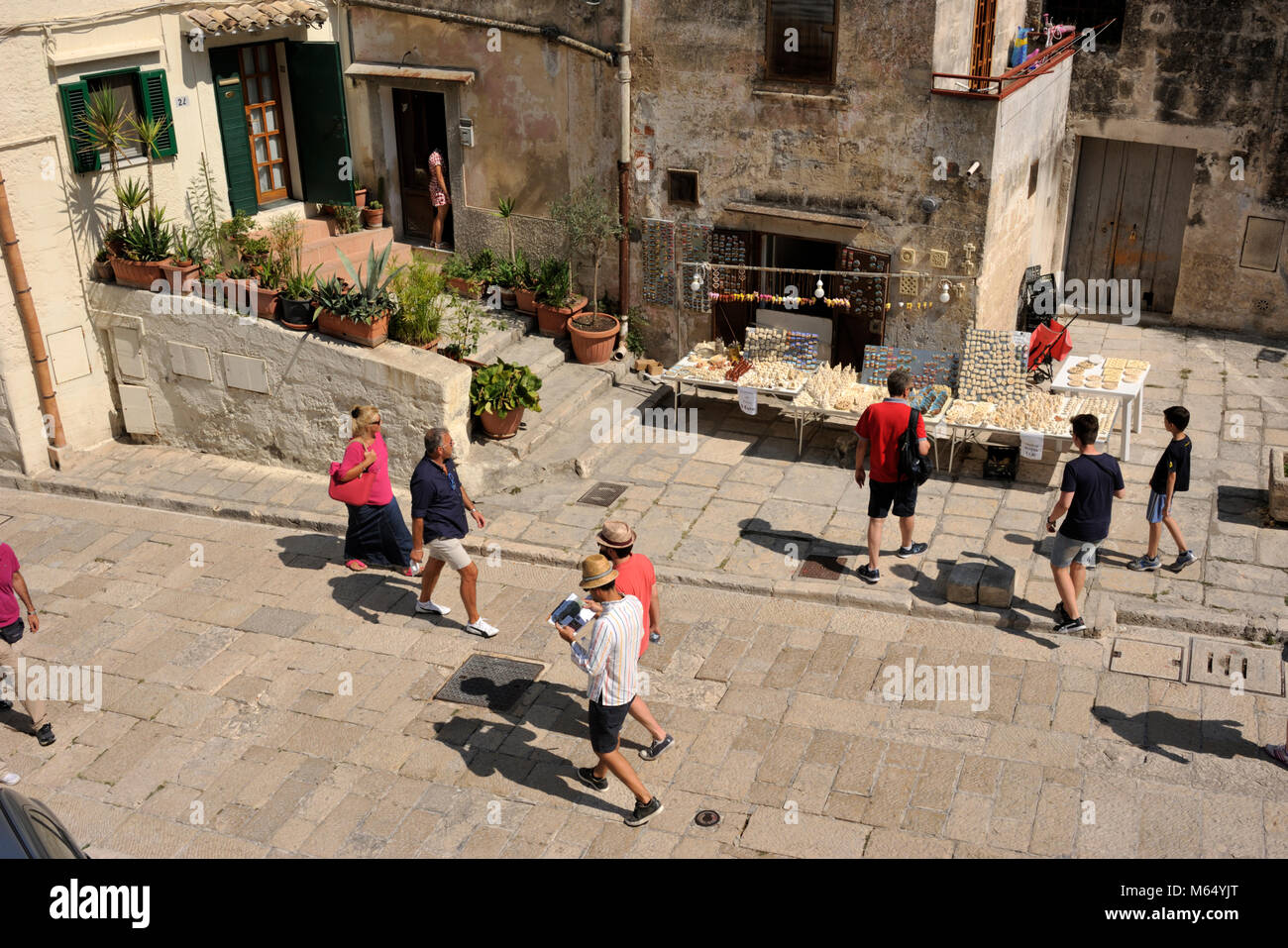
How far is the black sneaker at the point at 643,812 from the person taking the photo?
7750 mm

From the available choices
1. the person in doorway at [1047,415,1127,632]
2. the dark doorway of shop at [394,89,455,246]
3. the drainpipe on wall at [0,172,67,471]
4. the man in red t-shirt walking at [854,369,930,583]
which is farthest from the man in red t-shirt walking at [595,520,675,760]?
the dark doorway of shop at [394,89,455,246]

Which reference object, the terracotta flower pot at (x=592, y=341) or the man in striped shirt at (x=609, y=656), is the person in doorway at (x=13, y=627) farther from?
the terracotta flower pot at (x=592, y=341)

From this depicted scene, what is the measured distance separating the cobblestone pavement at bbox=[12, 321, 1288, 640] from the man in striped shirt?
3111 millimetres

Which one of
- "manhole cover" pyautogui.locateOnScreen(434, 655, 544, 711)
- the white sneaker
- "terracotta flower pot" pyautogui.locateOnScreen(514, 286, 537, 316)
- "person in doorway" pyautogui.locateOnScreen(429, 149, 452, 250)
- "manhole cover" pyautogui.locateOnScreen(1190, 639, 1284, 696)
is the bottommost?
"manhole cover" pyautogui.locateOnScreen(434, 655, 544, 711)

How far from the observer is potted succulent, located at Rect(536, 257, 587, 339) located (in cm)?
1462

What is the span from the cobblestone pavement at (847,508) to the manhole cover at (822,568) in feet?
0.28

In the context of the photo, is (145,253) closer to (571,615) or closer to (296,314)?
(296,314)

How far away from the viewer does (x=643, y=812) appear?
776 cm

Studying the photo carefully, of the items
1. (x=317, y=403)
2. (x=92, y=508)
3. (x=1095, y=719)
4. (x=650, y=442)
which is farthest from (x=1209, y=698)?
(x=92, y=508)

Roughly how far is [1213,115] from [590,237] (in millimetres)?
7956

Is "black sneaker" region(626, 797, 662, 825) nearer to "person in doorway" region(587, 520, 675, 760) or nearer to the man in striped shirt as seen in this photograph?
the man in striped shirt

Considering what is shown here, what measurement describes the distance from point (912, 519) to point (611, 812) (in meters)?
4.00

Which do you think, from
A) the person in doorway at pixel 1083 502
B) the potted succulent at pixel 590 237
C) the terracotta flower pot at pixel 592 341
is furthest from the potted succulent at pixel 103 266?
the person in doorway at pixel 1083 502

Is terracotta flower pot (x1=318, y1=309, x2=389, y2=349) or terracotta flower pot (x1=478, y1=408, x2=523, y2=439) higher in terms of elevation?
terracotta flower pot (x1=318, y1=309, x2=389, y2=349)
